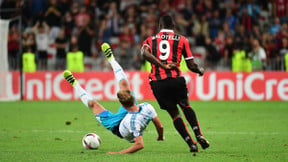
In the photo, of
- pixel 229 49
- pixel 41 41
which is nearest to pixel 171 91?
pixel 229 49

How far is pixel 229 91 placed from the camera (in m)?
22.6

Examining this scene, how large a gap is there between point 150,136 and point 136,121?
2.89 metres

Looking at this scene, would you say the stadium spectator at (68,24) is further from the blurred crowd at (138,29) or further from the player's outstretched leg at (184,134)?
the player's outstretched leg at (184,134)

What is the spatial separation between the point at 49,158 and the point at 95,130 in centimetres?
439

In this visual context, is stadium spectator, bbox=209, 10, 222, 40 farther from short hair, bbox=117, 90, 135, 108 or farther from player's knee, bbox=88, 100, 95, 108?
short hair, bbox=117, 90, 135, 108

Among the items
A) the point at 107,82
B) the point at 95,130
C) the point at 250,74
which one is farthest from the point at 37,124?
the point at 250,74

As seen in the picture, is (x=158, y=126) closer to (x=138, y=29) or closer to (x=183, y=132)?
(x=183, y=132)

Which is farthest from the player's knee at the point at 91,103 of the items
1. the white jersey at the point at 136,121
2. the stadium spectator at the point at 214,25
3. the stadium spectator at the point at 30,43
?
the stadium spectator at the point at 214,25

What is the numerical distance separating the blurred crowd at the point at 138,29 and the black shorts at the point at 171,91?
45.3 ft

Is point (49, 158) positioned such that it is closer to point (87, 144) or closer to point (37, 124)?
point (87, 144)

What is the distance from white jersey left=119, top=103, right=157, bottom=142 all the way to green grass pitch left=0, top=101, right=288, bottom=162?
334 mm

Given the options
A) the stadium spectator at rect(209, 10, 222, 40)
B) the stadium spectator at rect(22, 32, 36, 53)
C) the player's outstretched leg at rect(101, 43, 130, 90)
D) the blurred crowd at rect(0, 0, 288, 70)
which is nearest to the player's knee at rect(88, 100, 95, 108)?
the player's outstretched leg at rect(101, 43, 130, 90)

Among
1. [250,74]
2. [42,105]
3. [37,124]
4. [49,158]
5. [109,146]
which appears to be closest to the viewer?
[49,158]

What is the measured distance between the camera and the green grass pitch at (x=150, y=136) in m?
9.18
